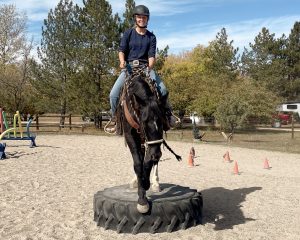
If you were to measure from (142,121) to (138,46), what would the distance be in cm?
195

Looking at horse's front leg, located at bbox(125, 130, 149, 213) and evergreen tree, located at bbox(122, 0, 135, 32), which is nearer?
horse's front leg, located at bbox(125, 130, 149, 213)

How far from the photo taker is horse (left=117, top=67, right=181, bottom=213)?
4.73 m

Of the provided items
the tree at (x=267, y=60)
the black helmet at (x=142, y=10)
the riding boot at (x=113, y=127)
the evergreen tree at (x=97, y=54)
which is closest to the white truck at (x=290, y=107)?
the tree at (x=267, y=60)

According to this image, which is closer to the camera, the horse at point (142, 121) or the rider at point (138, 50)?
the horse at point (142, 121)

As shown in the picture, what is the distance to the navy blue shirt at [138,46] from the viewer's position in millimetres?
6277

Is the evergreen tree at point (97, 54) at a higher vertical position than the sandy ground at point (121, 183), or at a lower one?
higher

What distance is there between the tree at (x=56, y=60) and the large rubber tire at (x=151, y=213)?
2887cm

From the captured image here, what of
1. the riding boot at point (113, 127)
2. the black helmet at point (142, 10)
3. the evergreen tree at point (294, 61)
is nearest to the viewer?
the black helmet at point (142, 10)

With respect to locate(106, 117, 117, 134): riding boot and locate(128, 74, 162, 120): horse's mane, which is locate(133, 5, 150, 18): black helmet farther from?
locate(106, 117, 117, 134): riding boot

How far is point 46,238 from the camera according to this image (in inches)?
225

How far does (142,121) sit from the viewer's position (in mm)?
4785

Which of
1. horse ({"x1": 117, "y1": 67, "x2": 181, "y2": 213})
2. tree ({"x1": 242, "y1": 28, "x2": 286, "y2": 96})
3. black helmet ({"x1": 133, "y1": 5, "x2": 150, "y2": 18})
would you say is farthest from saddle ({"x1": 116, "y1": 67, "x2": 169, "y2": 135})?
tree ({"x1": 242, "y1": 28, "x2": 286, "y2": 96})

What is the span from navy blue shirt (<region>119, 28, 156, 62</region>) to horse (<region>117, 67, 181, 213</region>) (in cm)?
47

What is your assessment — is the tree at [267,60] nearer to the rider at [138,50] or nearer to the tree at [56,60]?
the tree at [56,60]
